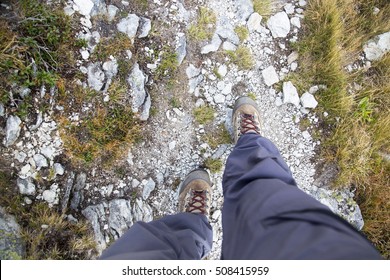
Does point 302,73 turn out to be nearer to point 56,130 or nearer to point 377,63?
point 377,63

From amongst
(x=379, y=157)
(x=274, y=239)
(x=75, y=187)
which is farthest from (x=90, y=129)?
(x=379, y=157)

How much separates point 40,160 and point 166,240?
151 cm

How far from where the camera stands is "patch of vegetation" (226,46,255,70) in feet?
12.2

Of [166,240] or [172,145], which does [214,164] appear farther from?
[166,240]

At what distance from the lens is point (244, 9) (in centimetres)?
376

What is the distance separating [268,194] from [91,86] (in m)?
2.02

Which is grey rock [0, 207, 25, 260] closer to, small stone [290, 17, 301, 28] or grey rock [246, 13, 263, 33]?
grey rock [246, 13, 263, 33]

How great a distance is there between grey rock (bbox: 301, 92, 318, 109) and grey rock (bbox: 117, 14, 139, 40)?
185 cm

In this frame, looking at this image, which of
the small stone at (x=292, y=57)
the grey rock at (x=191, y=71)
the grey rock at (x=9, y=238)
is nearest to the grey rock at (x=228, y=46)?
the grey rock at (x=191, y=71)

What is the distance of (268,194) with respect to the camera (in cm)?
239

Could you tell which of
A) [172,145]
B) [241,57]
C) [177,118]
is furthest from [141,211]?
[241,57]

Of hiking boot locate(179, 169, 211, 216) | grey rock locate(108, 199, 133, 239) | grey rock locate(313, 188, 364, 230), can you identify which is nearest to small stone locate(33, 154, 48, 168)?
grey rock locate(108, 199, 133, 239)

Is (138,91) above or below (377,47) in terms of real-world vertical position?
below

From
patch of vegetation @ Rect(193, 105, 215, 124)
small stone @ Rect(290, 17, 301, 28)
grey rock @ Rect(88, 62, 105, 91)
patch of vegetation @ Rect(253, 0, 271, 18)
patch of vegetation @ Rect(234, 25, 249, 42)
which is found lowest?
patch of vegetation @ Rect(193, 105, 215, 124)
